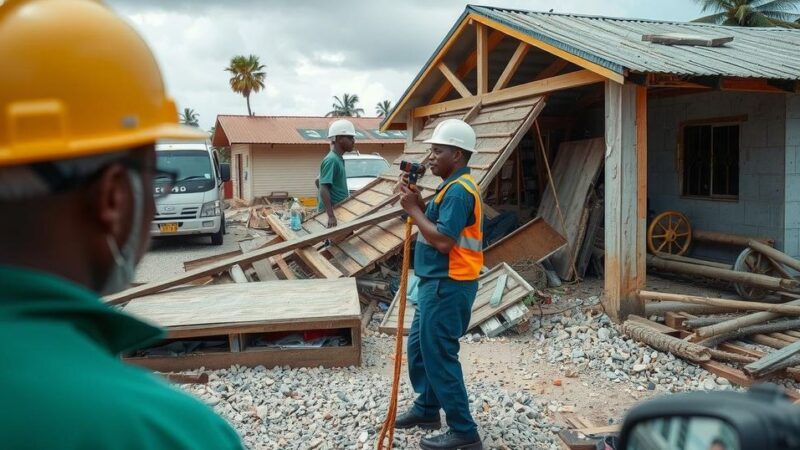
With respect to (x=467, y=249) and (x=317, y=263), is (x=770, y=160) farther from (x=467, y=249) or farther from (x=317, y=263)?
(x=467, y=249)

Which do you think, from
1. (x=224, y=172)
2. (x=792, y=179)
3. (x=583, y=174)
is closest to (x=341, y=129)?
(x=583, y=174)

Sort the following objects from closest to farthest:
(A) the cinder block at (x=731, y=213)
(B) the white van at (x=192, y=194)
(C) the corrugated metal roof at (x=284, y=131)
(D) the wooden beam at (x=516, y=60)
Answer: (D) the wooden beam at (x=516, y=60) → (A) the cinder block at (x=731, y=213) → (B) the white van at (x=192, y=194) → (C) the corrugated metal roof at (x=284, y=131)

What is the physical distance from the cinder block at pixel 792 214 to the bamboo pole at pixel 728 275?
99cm

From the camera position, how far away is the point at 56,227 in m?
0.94

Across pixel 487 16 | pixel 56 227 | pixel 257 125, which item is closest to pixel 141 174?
pixel 56 227

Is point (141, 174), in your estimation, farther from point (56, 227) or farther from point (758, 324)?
point (758, 324)

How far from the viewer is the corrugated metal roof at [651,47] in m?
7.26

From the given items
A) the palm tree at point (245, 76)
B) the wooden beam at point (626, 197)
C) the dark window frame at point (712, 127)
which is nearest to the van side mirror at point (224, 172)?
the dark window frame at point (712, 127)

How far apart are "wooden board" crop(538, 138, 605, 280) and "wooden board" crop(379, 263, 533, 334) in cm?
191

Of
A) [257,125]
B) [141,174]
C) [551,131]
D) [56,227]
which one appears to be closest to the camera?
[56,227]

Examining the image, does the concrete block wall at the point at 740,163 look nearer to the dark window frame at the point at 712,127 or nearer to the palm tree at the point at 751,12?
the dark window frame at the point at 712,127

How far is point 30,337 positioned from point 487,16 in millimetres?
9429

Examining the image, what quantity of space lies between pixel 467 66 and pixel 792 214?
540 cm

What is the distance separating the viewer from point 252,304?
263 inches
